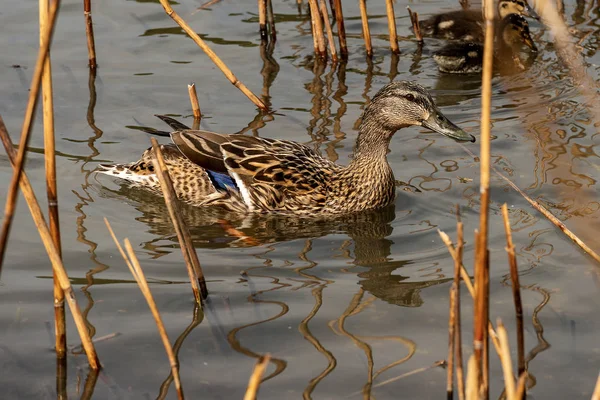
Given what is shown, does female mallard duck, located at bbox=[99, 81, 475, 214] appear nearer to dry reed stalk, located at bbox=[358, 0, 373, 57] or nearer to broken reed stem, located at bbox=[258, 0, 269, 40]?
dry reed stalk, located at bbox=[358, 0, 373, 57]

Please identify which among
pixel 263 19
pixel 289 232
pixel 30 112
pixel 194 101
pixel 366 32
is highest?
pixel 30 112

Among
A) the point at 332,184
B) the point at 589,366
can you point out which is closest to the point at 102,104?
the point at 332,184

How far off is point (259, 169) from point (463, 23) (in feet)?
10.7

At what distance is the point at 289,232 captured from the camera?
4855 millimetres

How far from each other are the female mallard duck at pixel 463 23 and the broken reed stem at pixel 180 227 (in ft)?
14.3

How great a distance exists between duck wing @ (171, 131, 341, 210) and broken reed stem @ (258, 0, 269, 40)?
90.1 inches

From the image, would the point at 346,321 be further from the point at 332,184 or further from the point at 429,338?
the point at 332,184

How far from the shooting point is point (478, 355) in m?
2.46

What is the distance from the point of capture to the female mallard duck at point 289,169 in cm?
509

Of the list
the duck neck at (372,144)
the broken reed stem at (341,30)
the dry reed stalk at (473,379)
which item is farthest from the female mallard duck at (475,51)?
the dry reed stalk at (473,379)

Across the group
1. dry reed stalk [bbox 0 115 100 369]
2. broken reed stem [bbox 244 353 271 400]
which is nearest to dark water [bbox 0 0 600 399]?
dry reed stalk [bbox 0 115 100 369]

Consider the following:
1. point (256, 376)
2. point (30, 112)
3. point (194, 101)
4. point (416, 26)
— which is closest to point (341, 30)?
point (416, 26)

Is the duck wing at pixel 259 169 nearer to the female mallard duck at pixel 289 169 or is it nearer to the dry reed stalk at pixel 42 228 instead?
the female mallard duck at pixel 289 169

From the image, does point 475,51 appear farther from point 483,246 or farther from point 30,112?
point 30,112
